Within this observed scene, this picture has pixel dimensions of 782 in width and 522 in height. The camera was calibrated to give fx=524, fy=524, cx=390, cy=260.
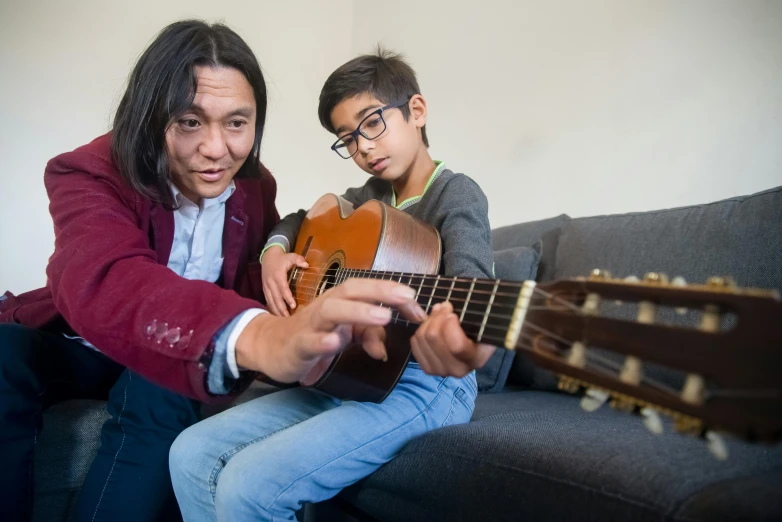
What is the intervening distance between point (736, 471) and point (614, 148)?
1.19 meters

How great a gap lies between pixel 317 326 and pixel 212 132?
59 centimetres

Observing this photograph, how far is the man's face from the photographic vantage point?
962 millimetres

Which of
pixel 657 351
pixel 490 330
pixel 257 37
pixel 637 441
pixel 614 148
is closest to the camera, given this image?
pixel 657 351

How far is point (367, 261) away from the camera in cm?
91

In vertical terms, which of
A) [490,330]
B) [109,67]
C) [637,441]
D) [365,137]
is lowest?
[637,441]

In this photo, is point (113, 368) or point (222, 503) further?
point (113, 368)

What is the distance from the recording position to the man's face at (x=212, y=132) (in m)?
0.96

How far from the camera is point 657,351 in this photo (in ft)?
1.40

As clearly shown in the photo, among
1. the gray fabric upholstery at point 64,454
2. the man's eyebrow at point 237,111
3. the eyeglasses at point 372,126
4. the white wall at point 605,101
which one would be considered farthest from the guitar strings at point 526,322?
the white wall at point 605,101

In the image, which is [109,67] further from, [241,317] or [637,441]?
[637,441]

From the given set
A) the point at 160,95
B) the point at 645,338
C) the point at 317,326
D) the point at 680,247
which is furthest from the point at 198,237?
the point at 680,247

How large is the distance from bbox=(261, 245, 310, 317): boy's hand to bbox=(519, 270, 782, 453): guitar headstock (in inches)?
25.5

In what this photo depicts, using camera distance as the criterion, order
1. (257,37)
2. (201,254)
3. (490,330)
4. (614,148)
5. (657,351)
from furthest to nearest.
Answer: (257,37), (614,148), (201,254), (490,330), (657,351)

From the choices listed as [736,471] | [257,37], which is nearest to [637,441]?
[736,471]
